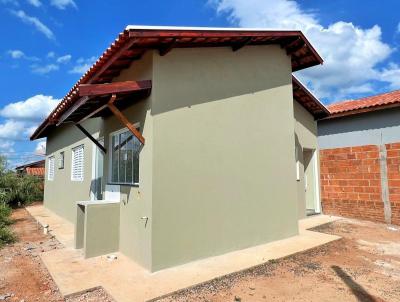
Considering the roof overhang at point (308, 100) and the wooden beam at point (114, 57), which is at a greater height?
the roof overhang at point (308, 100)

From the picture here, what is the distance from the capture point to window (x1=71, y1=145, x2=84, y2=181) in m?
11.4

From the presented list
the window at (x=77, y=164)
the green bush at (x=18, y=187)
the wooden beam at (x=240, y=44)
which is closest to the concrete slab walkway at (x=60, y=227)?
the window at (x=77, y=164)

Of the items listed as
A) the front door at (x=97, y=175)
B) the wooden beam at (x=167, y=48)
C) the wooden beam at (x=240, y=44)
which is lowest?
the front door at (x=97, y=175)

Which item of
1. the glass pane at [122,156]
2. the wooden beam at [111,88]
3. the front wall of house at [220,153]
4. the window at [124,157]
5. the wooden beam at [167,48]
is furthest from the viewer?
the glass pane at [122,156]

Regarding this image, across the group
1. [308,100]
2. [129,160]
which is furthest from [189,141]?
[308,100]

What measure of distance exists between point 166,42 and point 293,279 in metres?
5.07

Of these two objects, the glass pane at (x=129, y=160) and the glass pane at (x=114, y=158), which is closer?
the glass pane at (x=129, y=160)

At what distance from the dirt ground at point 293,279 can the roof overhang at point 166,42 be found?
3.53m

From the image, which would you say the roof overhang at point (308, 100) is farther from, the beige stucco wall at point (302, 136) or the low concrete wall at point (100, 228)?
the low concrete wall at point (100, 228)

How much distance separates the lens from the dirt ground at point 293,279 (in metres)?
4.86

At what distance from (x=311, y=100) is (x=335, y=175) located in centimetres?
317

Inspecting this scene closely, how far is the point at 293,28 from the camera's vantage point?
825 centimetres

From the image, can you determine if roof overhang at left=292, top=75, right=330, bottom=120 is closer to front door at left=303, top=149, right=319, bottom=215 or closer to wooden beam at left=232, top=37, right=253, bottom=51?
front door at left=303, top=149, right=319, bottom=215

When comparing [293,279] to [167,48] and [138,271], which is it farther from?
[167,48]
